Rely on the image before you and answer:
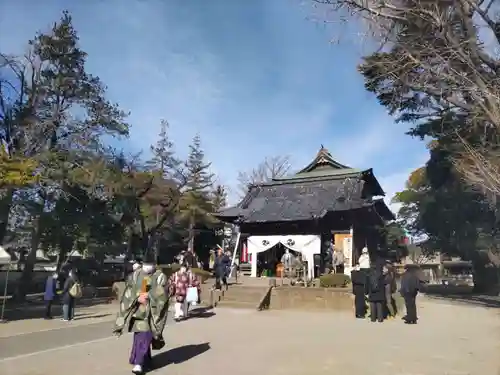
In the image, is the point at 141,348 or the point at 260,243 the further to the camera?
the point at 260,243

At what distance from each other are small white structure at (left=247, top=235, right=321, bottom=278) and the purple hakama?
640 inches

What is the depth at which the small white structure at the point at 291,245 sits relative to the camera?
2338 centimetres

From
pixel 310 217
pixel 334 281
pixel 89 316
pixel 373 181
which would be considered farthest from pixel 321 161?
pixel 89 316

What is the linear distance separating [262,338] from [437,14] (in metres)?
9.90

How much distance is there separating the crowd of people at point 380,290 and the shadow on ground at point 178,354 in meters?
5.79

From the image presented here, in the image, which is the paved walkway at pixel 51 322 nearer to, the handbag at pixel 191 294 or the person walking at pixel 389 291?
the handbag at pixel 191 294

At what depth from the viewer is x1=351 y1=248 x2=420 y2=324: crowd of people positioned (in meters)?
12.9

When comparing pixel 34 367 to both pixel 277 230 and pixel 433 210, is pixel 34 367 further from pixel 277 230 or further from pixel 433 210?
pixel 433 210

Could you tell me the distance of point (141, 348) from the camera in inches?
271

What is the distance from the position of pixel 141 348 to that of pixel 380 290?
822 centimetres

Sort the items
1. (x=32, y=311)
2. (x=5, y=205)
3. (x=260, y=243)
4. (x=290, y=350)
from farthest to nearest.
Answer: (x=260, y=243)
(x=32, y=311)
(x=5, y=205)
(x=290, y=350)

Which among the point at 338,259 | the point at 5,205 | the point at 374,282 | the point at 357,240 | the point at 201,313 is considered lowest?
the point at 201,313

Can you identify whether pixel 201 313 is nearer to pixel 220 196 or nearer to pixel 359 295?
pixel 359 295

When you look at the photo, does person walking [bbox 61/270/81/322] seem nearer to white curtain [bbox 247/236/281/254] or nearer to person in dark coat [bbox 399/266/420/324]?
person in dark coat [bbox 399/266/420/324]
